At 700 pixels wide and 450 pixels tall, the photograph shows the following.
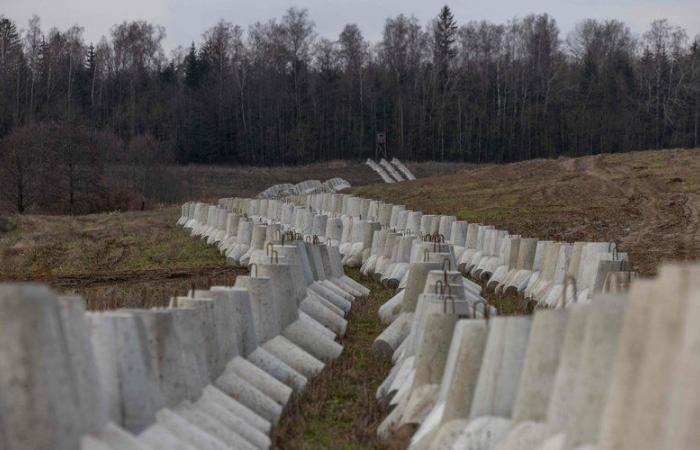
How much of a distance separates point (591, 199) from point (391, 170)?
112 ft

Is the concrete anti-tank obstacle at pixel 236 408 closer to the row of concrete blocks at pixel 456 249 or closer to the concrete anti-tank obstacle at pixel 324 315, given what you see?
the row of concrete blocks at pixel 456 249

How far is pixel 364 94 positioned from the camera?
8400 cm

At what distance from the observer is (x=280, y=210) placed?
29.5 metres

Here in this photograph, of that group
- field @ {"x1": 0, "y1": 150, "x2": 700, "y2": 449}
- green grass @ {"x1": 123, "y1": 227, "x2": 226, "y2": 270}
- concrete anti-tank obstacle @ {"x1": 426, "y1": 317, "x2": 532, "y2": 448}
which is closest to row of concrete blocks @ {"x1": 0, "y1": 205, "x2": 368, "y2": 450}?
field @ {"x1": 0, "y1": 150, "x2": 700, "y2": 449}

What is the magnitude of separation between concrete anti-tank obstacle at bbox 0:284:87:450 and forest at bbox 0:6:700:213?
66652mm

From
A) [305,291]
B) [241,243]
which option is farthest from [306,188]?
[305,291]

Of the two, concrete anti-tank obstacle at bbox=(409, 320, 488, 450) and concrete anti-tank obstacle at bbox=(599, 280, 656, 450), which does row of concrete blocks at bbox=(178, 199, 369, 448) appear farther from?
concrete anti-tank obstacle at bbox=(599, 280, 656, 450)

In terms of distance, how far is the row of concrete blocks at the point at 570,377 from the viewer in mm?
5047

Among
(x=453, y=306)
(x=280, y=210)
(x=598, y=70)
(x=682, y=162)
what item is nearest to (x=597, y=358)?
(x=453, y=306)

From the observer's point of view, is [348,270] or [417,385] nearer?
[417,385]

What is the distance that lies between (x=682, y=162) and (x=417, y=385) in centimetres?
3173

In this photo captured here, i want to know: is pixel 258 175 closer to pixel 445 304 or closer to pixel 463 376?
pixel 445 304

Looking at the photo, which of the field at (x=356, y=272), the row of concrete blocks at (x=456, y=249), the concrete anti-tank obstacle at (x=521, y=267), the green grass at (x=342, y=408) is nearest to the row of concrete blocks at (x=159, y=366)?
the green grass at (x=342, y=408)

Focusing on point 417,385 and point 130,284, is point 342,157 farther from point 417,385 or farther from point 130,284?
point 417,385
